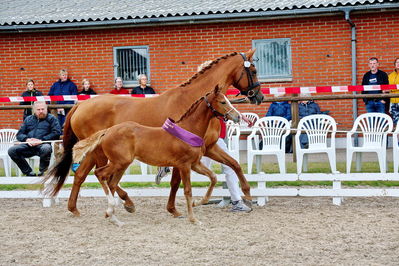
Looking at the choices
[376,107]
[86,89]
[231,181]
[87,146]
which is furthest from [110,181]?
[86,89]

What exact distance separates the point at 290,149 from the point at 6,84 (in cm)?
815

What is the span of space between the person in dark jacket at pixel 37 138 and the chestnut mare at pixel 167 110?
1.53m

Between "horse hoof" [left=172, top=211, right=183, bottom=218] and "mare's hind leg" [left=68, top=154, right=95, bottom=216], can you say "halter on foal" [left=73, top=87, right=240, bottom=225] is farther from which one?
"mare's hind leg" [left=68, top=154, right=95, bottom=216]

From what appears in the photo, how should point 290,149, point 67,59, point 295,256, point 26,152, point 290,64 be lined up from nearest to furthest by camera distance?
point 295,256, point 26,152, point 290,149, point 290,64, point 67,59

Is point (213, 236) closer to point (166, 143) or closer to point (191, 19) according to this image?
point (166, 143)

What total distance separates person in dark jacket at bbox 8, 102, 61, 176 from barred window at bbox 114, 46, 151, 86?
6217 millimetres

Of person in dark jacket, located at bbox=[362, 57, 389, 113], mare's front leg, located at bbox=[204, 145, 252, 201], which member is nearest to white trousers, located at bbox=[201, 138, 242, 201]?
mare's front leg, located at bbox=[204, 145, 252, 201]

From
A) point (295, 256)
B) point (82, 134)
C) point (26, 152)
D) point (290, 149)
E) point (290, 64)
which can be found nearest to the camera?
point (295, 256)

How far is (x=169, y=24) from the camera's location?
654 inches

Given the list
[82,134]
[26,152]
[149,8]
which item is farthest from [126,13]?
[82,134]

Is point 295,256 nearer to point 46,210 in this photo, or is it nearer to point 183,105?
point 183,105

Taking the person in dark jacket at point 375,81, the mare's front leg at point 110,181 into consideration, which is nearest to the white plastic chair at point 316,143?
the person in dark jacket at point 375,81

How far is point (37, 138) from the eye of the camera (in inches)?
438

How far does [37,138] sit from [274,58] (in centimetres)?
746
